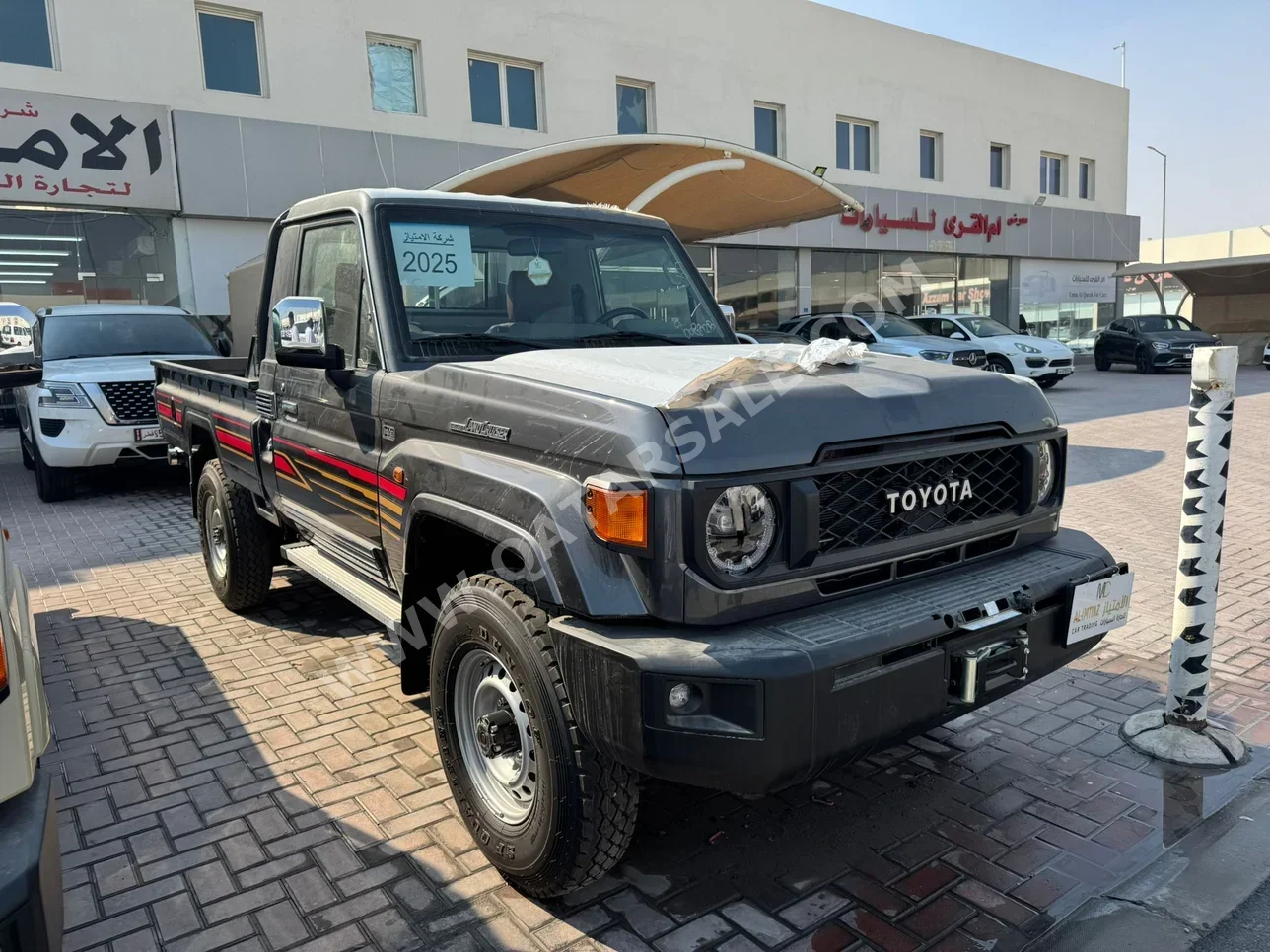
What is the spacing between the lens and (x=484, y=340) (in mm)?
3436

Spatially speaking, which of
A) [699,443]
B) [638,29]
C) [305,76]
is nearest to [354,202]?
[699,443]

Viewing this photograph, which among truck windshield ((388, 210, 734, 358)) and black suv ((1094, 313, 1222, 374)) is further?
black suv ((1094, 313, 1222, 374))

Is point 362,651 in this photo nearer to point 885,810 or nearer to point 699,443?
point 885,810

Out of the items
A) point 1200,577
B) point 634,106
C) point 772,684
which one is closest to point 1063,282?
point 634,106

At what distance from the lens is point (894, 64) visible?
23625 mm

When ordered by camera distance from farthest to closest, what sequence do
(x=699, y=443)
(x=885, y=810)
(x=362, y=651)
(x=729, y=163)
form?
(x=729, y=163) < (x=362, y=651) < (x=885, y=810) < (x=699, y=443)

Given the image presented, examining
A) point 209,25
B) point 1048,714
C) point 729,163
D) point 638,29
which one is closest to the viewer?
point 1048,714

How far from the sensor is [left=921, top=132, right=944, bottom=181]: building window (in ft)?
82.1

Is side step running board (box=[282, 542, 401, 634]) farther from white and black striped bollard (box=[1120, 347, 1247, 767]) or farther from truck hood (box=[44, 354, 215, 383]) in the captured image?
truck hood (box=[44, 354, 215, 383])

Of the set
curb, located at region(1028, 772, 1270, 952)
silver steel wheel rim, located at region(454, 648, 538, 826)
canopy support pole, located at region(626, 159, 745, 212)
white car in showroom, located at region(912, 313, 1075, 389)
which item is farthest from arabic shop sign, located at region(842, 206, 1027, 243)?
silver steel wheel rim, located at region(454, 648, 538, 826)

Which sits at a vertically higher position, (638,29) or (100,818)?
(638,29)

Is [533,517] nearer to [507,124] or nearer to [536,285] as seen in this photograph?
[536,285]

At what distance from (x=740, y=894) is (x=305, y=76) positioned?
1563cm

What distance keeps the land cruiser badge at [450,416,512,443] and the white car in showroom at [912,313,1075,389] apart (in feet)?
51.8
